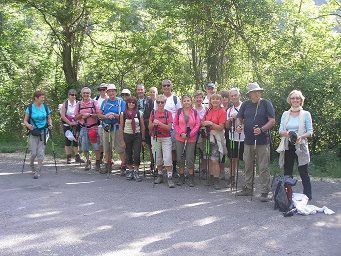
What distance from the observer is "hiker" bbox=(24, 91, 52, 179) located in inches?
380

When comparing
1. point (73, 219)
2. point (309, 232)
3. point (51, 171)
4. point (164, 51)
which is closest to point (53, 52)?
point (164, 51)

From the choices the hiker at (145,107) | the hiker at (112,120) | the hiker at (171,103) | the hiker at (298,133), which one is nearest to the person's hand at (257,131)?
the hiker at (298,133)

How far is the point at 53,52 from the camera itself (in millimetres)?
19516

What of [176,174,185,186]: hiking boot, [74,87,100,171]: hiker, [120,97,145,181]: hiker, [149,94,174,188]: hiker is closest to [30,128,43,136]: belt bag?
[74,87,100,171]: hiker

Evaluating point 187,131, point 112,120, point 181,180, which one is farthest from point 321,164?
point 112,120

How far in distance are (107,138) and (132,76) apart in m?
8.21

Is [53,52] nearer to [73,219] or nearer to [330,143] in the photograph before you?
[330,143]

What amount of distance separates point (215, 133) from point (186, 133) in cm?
59

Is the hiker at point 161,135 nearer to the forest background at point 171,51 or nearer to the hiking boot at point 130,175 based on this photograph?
the hiking boot at point 130,175

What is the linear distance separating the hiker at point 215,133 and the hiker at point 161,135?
30.8 inches

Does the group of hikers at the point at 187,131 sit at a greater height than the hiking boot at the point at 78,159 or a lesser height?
greater

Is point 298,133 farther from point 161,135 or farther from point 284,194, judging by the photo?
point 161,135

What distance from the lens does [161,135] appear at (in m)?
8.93

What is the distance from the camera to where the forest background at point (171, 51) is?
11.7 m
